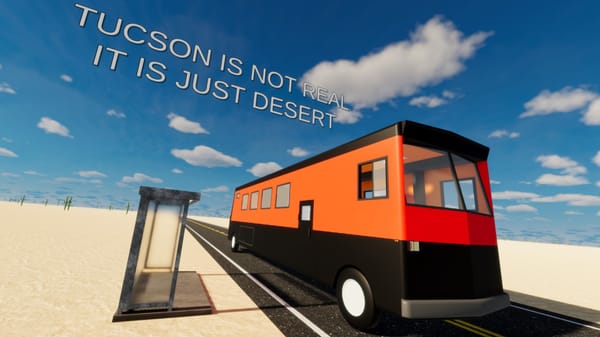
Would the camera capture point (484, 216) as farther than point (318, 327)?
Yes

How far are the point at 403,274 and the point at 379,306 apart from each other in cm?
74

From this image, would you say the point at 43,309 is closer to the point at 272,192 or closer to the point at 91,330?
the point at 91,330

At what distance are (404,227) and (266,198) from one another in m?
6.09

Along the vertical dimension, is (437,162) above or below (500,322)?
above

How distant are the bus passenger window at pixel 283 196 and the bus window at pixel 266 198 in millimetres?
662

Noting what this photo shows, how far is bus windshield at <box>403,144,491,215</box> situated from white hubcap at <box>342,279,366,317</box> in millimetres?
1756

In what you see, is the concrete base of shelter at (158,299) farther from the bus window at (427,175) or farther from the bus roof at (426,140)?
the bus window at (427,175)

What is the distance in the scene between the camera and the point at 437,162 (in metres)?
5.03

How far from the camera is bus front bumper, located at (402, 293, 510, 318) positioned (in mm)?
3453

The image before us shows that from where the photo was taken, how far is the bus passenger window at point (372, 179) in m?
4.25

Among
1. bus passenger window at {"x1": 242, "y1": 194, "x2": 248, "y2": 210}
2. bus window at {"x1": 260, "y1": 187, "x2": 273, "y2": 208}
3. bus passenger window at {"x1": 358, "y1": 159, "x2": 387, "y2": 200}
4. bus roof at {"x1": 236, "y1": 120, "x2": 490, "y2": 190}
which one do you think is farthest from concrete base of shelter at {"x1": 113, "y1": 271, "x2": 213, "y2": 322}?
bus passenger window at {"x1": 242, "y1": 194, "x2": 248, "y2": 210}

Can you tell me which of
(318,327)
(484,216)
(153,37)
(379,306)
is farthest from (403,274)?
(153,37)

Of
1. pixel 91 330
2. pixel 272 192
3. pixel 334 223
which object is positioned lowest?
pixel 91 330

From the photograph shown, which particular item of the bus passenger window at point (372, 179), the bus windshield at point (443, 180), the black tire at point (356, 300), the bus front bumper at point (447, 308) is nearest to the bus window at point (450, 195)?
the bus windshield at point (443, 180)
